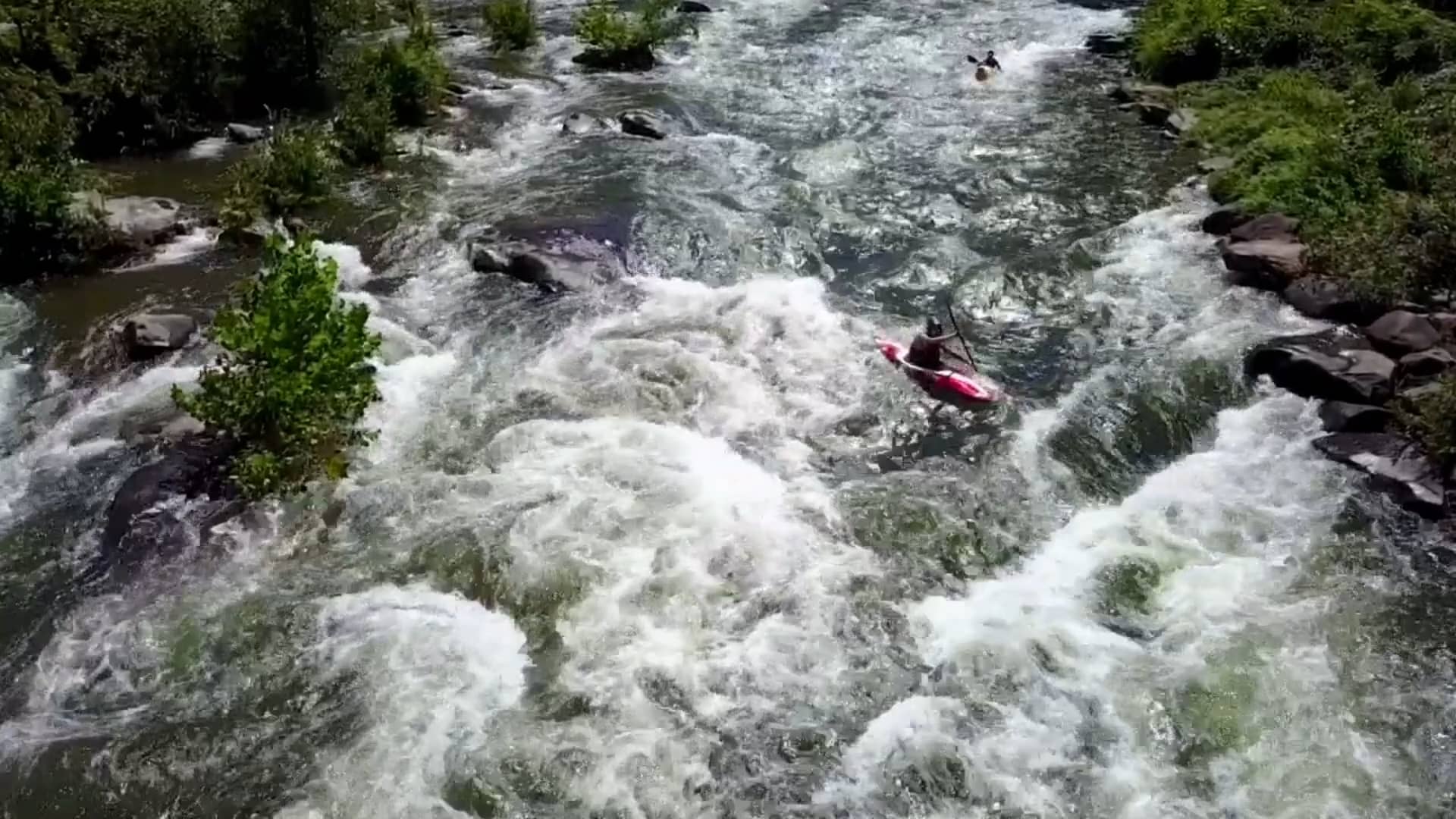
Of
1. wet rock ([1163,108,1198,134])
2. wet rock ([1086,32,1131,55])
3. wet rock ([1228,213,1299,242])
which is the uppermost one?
wet rock ([1228,213,1299,242])

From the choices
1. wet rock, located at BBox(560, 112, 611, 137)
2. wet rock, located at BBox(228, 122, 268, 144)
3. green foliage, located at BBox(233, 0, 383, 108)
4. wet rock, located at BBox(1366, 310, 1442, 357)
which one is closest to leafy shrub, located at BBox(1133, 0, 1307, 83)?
wet rock, located at BBox(1366, 310, 1442, 357)

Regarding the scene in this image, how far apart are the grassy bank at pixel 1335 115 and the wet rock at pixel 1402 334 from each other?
2.22 feet

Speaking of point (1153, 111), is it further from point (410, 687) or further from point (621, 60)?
point (410, 687)

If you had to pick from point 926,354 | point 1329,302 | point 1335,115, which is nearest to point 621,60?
point 1335,115

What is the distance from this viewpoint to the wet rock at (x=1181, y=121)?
20.9 m

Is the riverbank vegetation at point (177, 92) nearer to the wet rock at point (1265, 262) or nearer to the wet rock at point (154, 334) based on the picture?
the wet rock at point (154, 334)

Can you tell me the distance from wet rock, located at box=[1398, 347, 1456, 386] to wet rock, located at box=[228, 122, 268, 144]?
61.9ft

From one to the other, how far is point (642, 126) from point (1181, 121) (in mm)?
10223

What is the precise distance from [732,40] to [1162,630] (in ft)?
70.4

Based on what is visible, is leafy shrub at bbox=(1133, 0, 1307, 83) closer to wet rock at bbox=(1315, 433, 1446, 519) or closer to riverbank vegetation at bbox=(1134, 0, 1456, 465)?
riverbank vegetation at bbox=(1134, 0, 1456, 465)

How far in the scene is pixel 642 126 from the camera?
21.2 m

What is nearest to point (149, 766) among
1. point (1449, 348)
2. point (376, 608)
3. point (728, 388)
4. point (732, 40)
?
point (376, 608)

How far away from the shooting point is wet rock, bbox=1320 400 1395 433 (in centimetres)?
1226

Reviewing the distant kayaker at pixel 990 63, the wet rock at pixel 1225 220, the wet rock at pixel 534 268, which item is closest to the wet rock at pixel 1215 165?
the wet rock at pixel 1225 220
